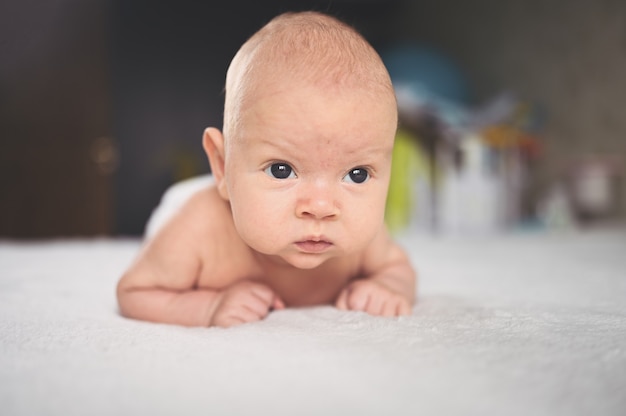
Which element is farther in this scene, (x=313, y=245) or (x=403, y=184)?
(x=403, y=184)

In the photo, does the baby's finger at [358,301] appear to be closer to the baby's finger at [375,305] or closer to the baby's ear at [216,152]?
the baby's finger at [375,305]

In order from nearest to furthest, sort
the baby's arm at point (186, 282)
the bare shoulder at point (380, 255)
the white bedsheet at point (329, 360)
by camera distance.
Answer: the white bedsheet at point (329, 360)
the baby's arm at point (186, 282)
the bare shoulder at point (380, 255)

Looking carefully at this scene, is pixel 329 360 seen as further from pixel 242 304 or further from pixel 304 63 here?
pixel 304 63

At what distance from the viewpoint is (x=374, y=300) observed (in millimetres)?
852

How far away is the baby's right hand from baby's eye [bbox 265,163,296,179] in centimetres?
20

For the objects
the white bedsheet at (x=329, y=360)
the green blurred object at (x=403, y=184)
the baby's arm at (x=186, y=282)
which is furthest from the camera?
the green blurred object at (x=403, y=184)

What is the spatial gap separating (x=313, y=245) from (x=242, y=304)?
142mm

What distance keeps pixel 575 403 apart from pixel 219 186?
1.84 ft

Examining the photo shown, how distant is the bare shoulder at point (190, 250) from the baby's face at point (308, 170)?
0.15 m

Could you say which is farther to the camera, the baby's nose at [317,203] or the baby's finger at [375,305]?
the baby's finger at [375,305]

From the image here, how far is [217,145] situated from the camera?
2.78 ft

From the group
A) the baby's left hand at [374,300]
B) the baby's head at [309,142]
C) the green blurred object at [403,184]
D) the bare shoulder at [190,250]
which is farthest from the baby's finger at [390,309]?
the green blurred object at [403,184]

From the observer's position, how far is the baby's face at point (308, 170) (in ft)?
2.34

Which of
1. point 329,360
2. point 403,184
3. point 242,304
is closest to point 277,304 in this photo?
point 242,304
